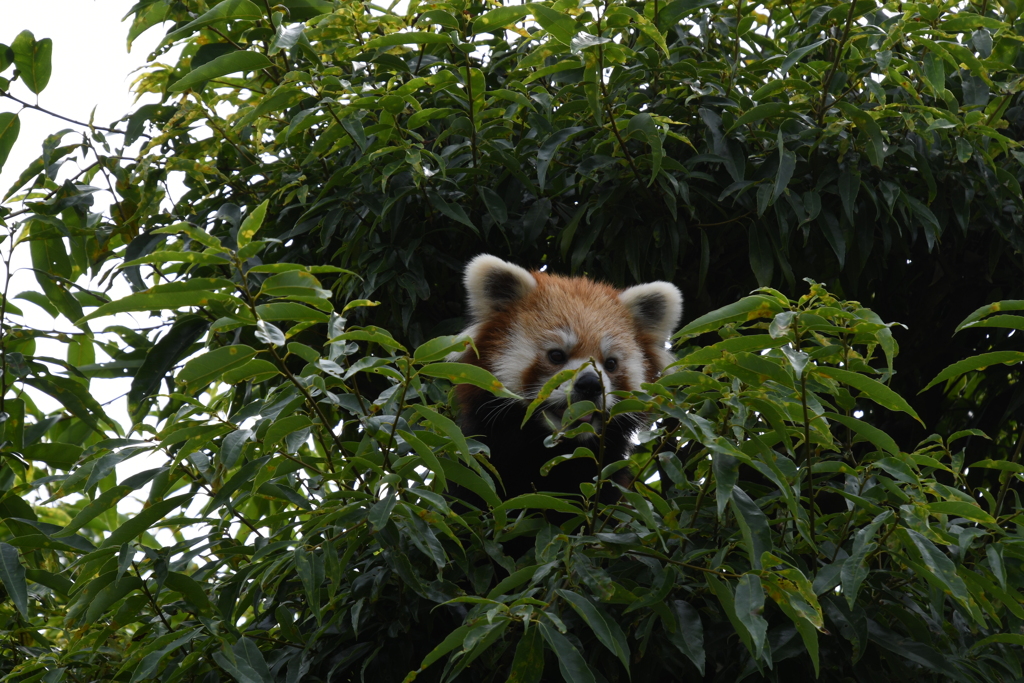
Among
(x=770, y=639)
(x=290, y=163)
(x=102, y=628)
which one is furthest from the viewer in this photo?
(x=290, y=163)

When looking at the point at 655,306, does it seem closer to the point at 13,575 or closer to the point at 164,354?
the point at 164,354

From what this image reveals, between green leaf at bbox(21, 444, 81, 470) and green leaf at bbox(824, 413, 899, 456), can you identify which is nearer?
green leaf at bbox(824, 413, 899, 456)

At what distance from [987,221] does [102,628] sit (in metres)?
3.03

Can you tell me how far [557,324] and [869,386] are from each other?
1.64 metres

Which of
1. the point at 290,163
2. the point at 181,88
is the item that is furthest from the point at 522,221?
the point at 181,88

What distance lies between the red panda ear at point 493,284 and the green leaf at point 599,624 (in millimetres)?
1547

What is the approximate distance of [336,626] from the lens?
2332mm

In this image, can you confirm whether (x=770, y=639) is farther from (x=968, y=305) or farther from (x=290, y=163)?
(x=290, y=163)

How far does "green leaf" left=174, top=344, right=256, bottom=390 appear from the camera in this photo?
Answer: 1768mm

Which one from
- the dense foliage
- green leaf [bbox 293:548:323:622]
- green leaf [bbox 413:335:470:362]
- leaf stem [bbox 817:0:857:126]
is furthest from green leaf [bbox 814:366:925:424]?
leaf stem [bbox 817:0:857:126]

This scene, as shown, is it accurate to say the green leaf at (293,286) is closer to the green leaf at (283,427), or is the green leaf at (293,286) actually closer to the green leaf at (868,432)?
the green leaf at (283,427)

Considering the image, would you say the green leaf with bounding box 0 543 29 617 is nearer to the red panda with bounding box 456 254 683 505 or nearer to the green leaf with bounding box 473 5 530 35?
the red panda with bounding box 456 254 683 505

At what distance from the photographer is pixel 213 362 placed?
1.79 meters

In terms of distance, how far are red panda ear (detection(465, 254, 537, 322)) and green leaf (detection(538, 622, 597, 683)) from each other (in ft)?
5.29
